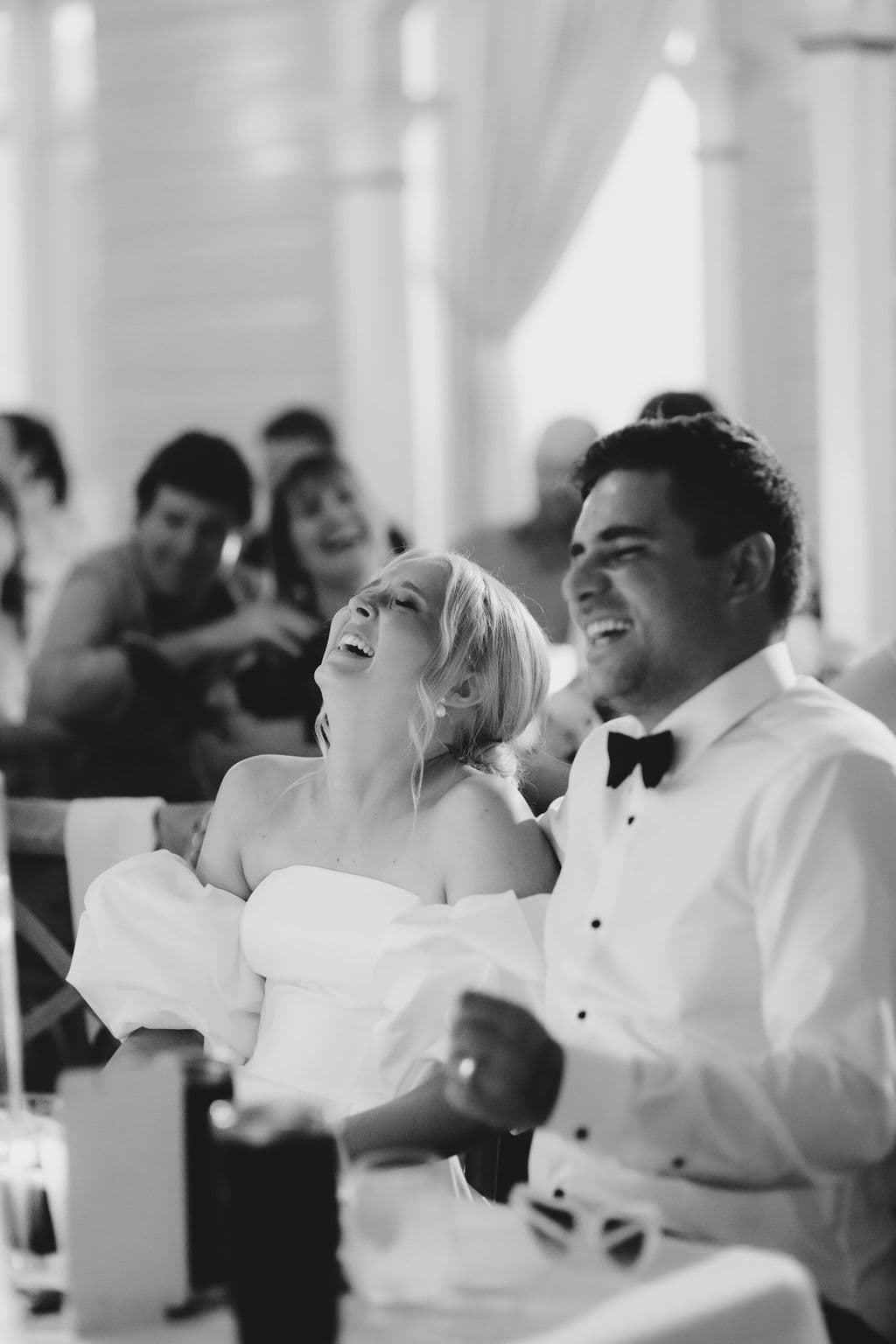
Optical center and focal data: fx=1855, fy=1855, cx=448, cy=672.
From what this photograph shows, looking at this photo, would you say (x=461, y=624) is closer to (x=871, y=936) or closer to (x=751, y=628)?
(x=751, y=628)

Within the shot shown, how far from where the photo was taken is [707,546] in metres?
1.81

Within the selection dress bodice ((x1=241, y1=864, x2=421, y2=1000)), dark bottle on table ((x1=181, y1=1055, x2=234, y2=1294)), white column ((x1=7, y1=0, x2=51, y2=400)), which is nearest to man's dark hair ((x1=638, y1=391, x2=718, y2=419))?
dress bodice ((x1=241, y1=864, x2=421, y2=1000))

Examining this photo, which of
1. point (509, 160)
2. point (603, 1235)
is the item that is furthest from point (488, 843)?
point (509, 160)

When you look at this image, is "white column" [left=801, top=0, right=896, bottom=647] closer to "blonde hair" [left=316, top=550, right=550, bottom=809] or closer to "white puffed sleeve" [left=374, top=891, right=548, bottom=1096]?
"blonde hair" [left=316, top=550, right=550, bottom=809]

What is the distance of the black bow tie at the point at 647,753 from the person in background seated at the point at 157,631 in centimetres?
261

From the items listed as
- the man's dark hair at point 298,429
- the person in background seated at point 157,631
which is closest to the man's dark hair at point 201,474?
the person in background seated at point 157,631

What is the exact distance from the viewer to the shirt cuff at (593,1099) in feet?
4.87

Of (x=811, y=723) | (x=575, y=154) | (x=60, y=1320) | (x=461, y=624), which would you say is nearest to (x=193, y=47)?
(x=575, y=154)

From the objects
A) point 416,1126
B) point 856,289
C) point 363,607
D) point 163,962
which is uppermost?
point 856,289

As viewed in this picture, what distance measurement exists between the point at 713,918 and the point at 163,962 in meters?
0.77

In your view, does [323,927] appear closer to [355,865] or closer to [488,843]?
[355,865]

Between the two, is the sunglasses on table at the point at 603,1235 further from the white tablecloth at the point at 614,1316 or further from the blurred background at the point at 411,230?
the blurred background at the point at 411,230

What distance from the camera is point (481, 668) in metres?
2.25

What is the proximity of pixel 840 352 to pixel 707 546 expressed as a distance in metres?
4.52
